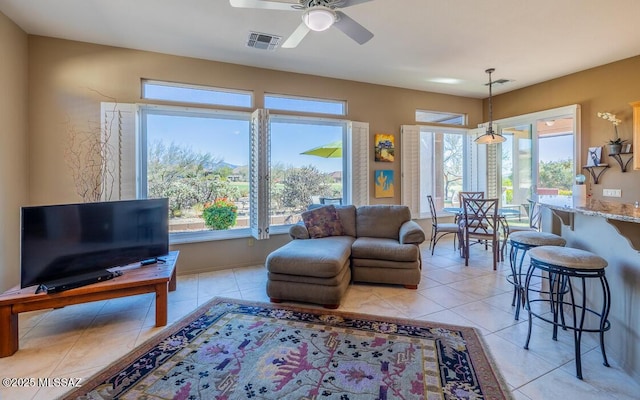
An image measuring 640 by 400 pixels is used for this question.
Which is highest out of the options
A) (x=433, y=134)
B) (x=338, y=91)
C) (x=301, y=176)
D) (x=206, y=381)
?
(x=338, y=91)

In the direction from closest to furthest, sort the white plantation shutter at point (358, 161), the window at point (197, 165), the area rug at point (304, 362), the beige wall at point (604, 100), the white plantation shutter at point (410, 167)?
the area rug at point (304, 362) → the window at point (197, 165) → the beige wall at point (604, 100) → the white plantation shutter at point (358, 161) → the white plantation shutter at point (410, 167)

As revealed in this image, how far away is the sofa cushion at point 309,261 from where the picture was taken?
107 inches

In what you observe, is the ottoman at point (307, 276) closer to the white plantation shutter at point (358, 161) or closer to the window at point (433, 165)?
the white plantation shutter at point (358, 161)

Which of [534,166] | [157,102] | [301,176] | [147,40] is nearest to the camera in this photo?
[147,40]

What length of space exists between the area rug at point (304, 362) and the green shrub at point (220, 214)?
1.77 m

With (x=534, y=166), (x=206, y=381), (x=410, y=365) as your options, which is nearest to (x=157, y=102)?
(x=206, y=381)

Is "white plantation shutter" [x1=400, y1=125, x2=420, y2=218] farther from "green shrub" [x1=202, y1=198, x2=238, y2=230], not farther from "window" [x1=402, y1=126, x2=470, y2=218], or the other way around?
"green shrub" [x1=202, y1=198, x2=238, y2=230]

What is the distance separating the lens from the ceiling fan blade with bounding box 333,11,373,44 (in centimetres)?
217

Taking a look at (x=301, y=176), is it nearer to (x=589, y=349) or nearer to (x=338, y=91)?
(x=338, y=91)

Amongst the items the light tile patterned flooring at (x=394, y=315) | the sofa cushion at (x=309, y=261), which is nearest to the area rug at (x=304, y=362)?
the light tile patterned flooring at (x=394, y=315)

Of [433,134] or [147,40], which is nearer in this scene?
[147,40]

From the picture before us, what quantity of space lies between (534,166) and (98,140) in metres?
6.86

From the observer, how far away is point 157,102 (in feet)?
12.3

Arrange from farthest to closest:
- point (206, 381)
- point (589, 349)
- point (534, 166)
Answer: point (534, 166) < point (589, 349) < point (206, 381)
